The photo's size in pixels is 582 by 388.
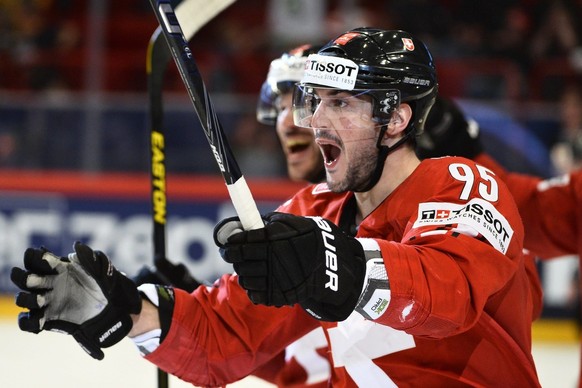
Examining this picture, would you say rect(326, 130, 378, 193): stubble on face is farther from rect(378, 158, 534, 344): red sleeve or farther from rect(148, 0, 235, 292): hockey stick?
rect(148, 0, 235, 292): hockey stick

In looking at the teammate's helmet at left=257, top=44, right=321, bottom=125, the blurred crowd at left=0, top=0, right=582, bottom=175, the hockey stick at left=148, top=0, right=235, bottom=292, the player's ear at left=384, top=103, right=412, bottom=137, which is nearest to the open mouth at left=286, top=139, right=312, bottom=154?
the teammate's helmet at left=257, top=44, right=321, bottom=125

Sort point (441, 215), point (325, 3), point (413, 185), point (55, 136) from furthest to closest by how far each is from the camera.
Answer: point (325, 3)
point (55, 136)
point (413, 185)
point (441, 215)

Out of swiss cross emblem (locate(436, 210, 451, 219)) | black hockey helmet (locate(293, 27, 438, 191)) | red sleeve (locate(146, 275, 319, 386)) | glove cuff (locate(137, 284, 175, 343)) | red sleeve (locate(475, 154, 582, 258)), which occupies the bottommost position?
red sleeve (locate(475, 154, 582, 258))

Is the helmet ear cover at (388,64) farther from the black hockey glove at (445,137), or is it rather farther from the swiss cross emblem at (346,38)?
the black hockey glove at (445,137)

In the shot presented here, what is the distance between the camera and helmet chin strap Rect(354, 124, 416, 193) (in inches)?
92.4

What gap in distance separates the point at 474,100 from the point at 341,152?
460 centimetres

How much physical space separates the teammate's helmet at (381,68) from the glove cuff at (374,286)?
0.45m

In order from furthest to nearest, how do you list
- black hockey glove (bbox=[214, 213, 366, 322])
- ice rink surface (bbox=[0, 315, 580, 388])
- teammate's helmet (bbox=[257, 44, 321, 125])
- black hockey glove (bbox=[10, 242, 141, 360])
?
ice rink surface (bbox=[0, 315, 580, 388])
teammate's helmet (bbox=[257, 44, 321, 125])
black hockey glove (bbox=[10, 242, 141, 360])
black hockey glove (bbox=[214, 213, 366, 322])

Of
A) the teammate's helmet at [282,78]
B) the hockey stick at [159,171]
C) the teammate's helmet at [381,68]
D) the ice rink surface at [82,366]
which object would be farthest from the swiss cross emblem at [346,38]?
the ice rink surface at [82,366]

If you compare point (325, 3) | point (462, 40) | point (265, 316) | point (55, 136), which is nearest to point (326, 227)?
point (265, 316)

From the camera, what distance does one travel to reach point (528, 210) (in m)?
3.34

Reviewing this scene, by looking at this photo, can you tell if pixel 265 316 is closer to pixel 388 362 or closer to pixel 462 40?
pixel 388 362

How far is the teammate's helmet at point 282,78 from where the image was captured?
128 inches

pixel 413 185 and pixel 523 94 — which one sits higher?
pixel 413 185
